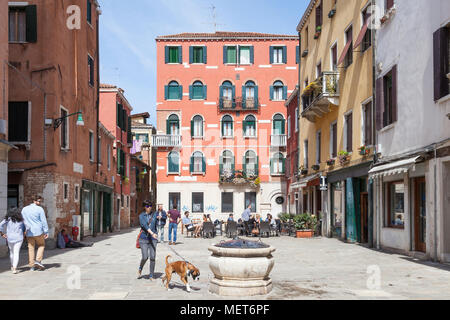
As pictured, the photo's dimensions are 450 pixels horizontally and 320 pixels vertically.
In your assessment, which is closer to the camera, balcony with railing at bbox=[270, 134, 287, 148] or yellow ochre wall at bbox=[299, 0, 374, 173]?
yellow ochre wall at bbox=[299, 0, 374, 173]

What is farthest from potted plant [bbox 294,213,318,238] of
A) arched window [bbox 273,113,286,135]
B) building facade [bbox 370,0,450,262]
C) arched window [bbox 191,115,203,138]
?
arched window [bbox 191,115,203,138]

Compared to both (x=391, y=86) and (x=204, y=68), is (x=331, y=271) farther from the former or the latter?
(x=204, y=68)

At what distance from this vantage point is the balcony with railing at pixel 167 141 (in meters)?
38.8

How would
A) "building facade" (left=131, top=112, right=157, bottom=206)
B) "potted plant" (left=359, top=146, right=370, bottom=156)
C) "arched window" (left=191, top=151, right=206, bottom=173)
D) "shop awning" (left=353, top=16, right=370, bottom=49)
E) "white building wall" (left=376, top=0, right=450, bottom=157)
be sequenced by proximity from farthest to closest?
"building facade" (left=131, top=112, right=157, bottom=206)
"arched window" (left=191, top=151, right=206, bottom=173)
"shop awning" (left=353, top=16, right=370, bottom=49)
"potted plant" (left=359, top=146, right=370, bottom=156)
"white building wall" (left=376, top=0, right=450, bottom=157)

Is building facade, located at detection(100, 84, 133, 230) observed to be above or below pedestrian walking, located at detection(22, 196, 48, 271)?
above

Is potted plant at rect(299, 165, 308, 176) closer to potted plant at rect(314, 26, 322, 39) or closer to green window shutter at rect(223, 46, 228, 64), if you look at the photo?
potted plant at rect(314, 26, 322, 39)

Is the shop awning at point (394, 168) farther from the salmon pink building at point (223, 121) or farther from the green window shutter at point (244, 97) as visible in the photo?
the green window shutter at point (244, 97)

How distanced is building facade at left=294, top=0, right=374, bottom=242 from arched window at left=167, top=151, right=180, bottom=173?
43.5 ft

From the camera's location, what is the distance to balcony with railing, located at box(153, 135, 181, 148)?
1529 inches

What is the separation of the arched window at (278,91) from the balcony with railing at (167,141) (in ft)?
26.7

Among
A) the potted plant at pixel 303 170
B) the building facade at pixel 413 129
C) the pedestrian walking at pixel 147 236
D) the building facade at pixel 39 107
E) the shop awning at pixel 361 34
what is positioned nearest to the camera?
the pedestrian walking at pixel 147 236

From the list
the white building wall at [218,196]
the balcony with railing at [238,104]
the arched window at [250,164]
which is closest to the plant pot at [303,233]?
the white building wall at [218,196]
